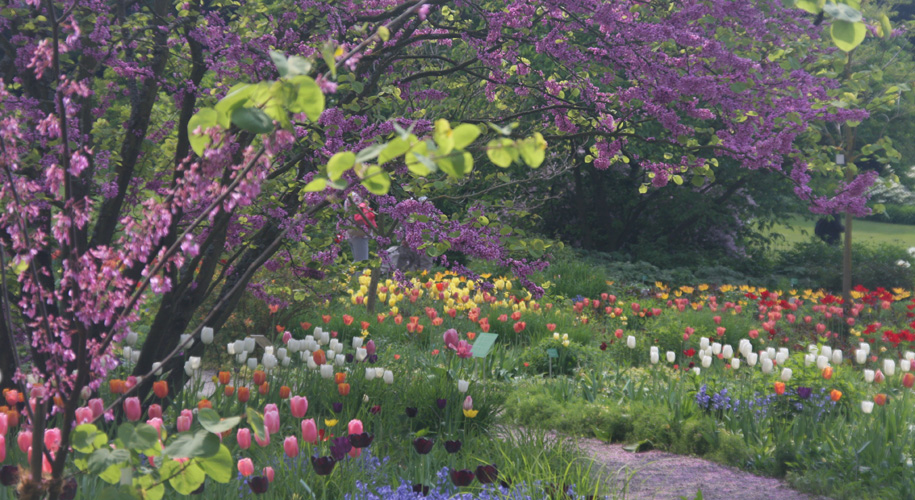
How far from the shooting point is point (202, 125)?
61.6 inches

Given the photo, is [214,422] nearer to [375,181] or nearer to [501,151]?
[375,181]

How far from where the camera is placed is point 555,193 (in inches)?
671

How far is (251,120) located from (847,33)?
3.61ft

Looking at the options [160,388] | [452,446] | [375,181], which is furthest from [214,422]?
[160,388]

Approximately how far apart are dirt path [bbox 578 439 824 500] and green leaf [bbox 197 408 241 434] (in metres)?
3.20

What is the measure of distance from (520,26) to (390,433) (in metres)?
2.72

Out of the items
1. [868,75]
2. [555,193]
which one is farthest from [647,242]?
[868,75]

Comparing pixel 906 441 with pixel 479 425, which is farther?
pixel 479 425

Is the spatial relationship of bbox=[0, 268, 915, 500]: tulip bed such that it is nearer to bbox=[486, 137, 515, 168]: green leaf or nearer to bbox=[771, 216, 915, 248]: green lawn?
bbox=[486, 137, 515, 168]: green leaf

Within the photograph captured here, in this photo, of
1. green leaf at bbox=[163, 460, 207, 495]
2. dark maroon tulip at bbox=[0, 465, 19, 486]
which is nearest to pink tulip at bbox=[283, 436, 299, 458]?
dark maroon tulip at bbox=[0, 465, 19, 486]

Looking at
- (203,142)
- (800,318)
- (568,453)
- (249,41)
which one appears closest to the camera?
(203,142)

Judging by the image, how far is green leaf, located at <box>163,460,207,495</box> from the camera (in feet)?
5.49

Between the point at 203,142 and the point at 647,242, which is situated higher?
the point at 203,142

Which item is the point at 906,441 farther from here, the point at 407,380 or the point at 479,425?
the point at 407,380
